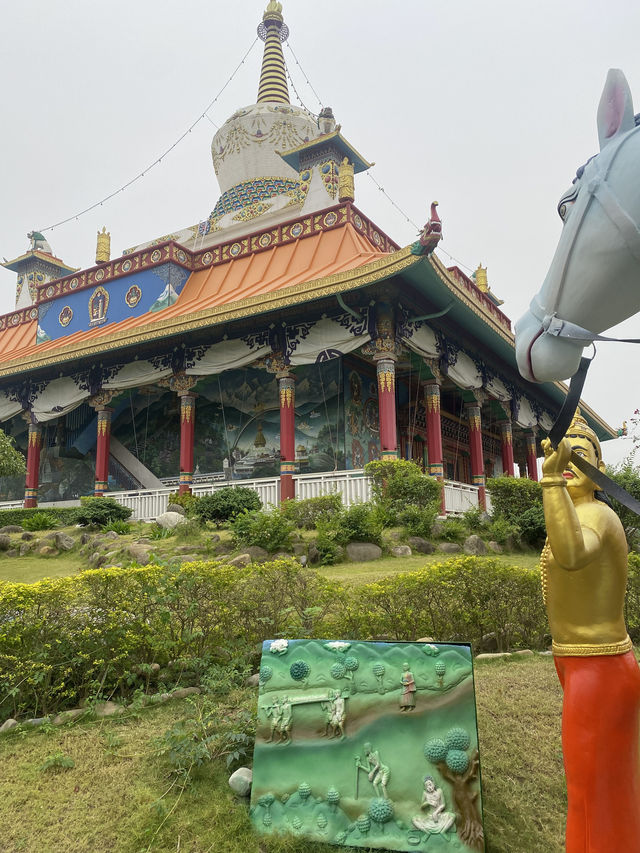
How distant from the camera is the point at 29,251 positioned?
87.0 ft

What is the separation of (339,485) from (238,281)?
634 cm

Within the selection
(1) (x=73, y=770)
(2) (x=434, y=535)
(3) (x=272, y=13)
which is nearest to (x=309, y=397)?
(2) (x=434, y=535)

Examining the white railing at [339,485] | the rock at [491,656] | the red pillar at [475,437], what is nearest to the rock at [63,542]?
the white railing at [339,485]

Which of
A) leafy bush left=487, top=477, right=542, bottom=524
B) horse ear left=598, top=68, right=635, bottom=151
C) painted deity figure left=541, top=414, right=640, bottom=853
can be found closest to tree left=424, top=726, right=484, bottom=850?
painted deity figure left=541, top=414, right=640, bottom=853

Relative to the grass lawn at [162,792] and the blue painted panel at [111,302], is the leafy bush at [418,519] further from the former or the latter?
the blue painted panel at [111,302]

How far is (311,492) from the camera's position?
12477mm

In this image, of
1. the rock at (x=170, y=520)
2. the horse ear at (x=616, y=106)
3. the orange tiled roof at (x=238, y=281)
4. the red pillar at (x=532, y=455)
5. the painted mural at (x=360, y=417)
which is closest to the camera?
the horse ear at (x=616, y=106)

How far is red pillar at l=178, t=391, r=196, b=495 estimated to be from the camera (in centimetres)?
1445

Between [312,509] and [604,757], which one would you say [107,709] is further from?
[312,509]

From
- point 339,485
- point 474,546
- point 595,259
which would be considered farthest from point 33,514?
point 595,259

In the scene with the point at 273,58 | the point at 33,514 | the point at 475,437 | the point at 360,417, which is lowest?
the point at 33,514

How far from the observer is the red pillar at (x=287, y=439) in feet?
41.8

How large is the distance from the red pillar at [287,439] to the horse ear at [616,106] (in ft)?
34.0

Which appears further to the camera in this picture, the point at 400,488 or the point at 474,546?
the point at 400,488
